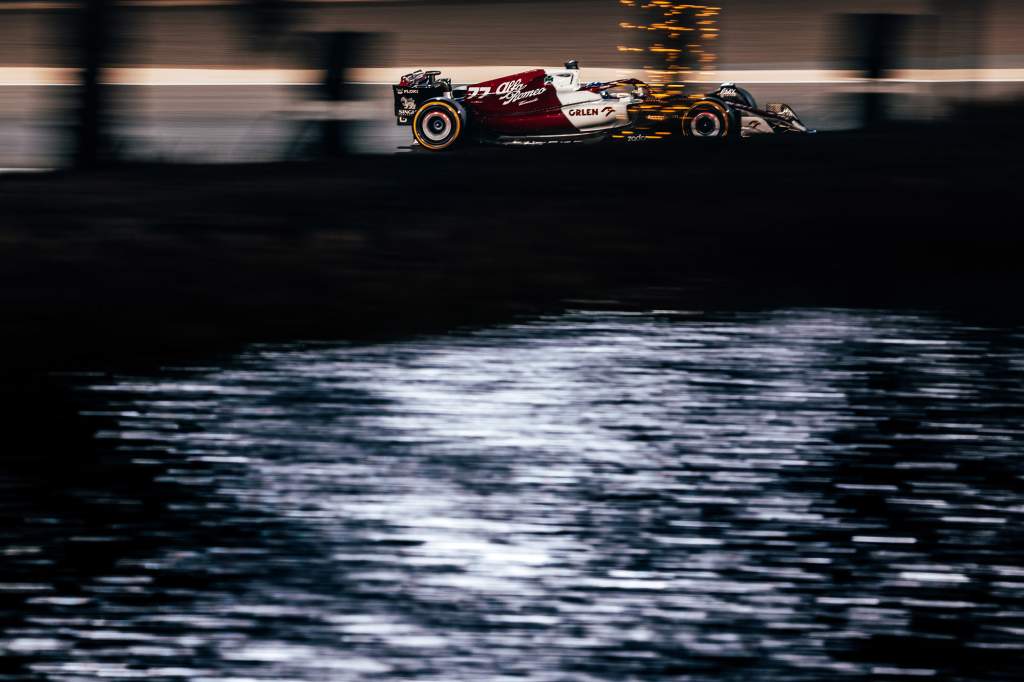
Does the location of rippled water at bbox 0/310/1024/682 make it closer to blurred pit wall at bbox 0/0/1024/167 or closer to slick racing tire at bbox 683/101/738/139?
slick racing tire at bbox 683/101/738/139

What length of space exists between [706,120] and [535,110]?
1.53 metres

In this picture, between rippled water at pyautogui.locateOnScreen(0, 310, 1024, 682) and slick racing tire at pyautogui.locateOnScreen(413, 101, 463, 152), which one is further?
slick racing tire at pyautogui.locateOnScreen(413, 101, 463, 152)

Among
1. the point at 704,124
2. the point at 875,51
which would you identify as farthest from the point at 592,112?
the point at 875,51

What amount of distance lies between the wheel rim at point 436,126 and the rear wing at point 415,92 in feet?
0.42

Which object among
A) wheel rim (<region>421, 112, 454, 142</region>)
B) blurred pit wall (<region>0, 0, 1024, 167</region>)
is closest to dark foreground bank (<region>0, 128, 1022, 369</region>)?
blurred pit wall (<region>0, 0, 1024, 167</region>)

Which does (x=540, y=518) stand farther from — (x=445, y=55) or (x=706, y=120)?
(x=445, y=55)

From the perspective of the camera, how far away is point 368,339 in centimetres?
486

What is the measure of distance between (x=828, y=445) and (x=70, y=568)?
2.02 m

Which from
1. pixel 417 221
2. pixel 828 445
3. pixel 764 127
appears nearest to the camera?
pixel 828 445

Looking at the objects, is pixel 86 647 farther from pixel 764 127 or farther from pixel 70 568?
pixel 764 127

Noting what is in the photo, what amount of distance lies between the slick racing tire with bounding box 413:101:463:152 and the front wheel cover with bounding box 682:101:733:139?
188cm

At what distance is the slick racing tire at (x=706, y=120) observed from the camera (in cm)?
892

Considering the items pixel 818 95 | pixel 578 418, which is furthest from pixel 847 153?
pixel 818 95

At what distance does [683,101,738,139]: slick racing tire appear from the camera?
8922mm
